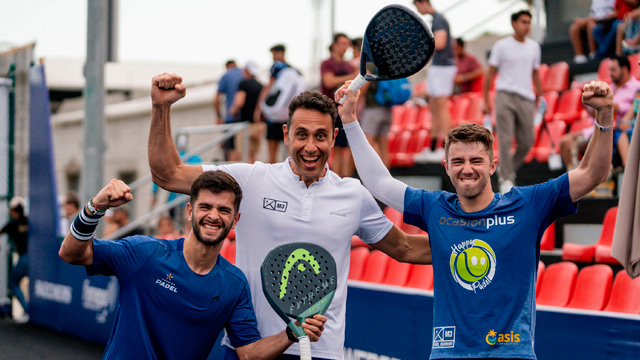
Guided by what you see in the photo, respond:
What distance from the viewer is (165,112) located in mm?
3512

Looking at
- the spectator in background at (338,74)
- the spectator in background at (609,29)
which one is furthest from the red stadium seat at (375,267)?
the spectator in background at (609,29)

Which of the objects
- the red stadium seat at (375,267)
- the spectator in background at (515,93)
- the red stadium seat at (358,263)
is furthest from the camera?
the spectator in background at (515,93)

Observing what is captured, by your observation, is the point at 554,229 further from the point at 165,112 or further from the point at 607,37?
the point at 165,112

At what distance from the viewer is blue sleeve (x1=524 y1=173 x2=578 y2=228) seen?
11.2 ft

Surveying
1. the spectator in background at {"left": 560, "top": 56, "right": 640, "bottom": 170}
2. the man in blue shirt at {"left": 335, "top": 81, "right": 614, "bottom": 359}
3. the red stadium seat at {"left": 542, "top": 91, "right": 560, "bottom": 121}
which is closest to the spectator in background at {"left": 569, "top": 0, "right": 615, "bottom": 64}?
the red stadium seat at {"left": 542, "top": 91, "right": 560, "bottom": 121}

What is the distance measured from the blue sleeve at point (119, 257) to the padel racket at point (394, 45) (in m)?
1.19

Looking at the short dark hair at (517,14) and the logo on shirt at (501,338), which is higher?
the short dark hair at (517,14)

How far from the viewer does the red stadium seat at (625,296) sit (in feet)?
16.4

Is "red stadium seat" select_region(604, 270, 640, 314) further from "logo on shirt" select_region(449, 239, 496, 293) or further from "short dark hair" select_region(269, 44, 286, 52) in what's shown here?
"short dark hair" select_region(269, 44, 286, 52)

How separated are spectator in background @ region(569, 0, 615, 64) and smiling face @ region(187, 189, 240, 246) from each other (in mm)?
9217

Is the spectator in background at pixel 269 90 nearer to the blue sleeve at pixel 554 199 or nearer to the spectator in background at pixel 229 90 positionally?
the spectator in background at pixel 229 90

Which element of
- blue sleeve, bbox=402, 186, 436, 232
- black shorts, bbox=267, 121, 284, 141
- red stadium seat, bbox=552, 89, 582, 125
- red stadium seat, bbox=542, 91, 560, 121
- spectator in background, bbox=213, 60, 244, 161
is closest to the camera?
blue sleeve, bbox=402, 186, 436, 232

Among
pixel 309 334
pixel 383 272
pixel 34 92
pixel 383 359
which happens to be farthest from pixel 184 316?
pixel 34 92

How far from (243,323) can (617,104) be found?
566cm
